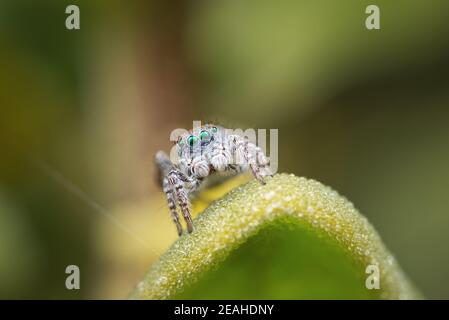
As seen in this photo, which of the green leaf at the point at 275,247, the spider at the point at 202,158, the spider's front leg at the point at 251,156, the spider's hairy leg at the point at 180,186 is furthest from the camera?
the spider at the point at 202,158

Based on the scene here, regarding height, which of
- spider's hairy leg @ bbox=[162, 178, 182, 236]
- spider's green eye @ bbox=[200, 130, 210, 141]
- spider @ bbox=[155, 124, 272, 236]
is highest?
spider's green eye @ bbox=[200, 130, 210, 141]

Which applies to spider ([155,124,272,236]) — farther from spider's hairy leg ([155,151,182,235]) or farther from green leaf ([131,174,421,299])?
green leaf ([131,174,421,299])

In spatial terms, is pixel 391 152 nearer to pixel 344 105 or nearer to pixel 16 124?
pixel 344 105

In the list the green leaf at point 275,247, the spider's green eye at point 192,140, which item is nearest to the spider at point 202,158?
the spider's green eye at point 192,140

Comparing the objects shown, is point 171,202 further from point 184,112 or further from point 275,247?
point 275,247

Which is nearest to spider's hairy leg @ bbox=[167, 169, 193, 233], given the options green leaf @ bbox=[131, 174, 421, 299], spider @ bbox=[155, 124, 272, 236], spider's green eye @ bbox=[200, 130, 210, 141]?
spider @ bbox=[155, 124, 272, 236]

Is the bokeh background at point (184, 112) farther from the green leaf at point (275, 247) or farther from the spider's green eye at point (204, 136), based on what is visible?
the green leaf at point (275, 247)
